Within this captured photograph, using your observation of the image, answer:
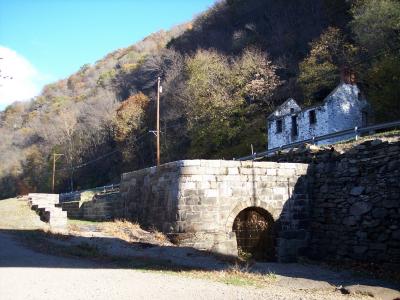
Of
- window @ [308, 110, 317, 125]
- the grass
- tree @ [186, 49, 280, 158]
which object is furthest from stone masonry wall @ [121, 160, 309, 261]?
tree @ [186, 49, 280, 158]

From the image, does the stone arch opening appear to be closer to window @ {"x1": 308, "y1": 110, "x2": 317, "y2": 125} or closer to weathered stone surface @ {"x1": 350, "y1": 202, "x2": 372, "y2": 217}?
weathered stone surface @ {"x1": 350, "y1": 202, "x2": 372, "y2": 217}

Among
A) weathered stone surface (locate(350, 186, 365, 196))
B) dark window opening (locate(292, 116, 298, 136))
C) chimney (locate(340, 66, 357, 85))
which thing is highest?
chimney (locate(340, 66, 357, 85))

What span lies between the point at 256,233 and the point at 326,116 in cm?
1790

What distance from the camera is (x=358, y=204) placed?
14305 mm

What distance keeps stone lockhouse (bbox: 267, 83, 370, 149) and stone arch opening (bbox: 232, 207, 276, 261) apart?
56.3 feet

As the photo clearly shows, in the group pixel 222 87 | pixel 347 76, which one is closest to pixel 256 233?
pixel 347 76

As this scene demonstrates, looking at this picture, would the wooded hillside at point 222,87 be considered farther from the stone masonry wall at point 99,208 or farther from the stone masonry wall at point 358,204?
the stone masonry wall at point 99,208

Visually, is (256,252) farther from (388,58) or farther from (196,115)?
(196,115)

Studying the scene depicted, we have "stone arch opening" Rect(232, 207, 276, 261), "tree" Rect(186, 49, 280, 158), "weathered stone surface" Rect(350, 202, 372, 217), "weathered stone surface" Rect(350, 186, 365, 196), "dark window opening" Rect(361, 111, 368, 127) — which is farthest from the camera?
"tree" Rect(186, 49, 280, 158)

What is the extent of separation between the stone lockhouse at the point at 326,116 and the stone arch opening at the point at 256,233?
1715cm

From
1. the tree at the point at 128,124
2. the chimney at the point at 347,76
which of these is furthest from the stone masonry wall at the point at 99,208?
the tree at the point at 128,124

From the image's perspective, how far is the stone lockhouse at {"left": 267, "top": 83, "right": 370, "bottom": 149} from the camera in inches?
1228

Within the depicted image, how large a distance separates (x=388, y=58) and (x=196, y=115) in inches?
717

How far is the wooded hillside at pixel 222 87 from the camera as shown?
110ft
